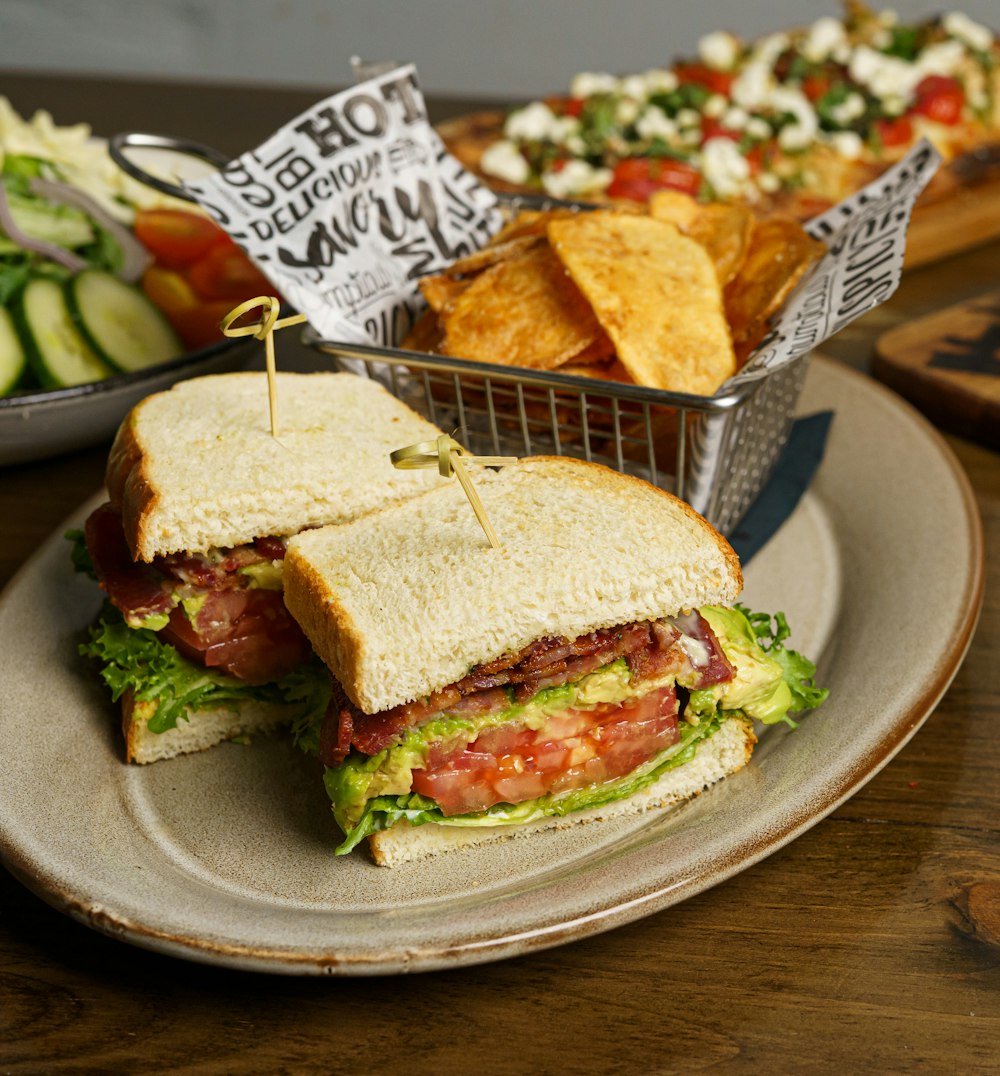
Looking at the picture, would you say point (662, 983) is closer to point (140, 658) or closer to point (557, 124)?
point (140, 658)

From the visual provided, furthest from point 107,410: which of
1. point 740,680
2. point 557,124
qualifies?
point 557,124

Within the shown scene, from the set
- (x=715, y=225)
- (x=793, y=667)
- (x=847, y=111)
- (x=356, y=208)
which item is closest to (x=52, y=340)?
(x=356, y=208)

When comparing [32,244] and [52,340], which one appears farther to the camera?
[32,244]

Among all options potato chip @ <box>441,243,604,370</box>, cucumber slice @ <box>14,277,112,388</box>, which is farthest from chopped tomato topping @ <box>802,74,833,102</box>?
cucumber slice @ <box>14,277,112,388</box>

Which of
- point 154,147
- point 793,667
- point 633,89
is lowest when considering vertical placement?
point 793,667

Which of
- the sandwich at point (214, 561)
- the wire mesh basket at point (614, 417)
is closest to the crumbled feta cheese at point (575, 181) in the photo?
the wire mesh basket at point (614, 417)

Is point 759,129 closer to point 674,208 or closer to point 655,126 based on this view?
point 655,126

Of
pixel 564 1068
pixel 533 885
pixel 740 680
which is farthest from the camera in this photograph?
pixel 740 680

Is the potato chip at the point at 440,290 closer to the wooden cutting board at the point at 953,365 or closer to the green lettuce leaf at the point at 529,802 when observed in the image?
the green lettuce leaf at the point at 529,802
